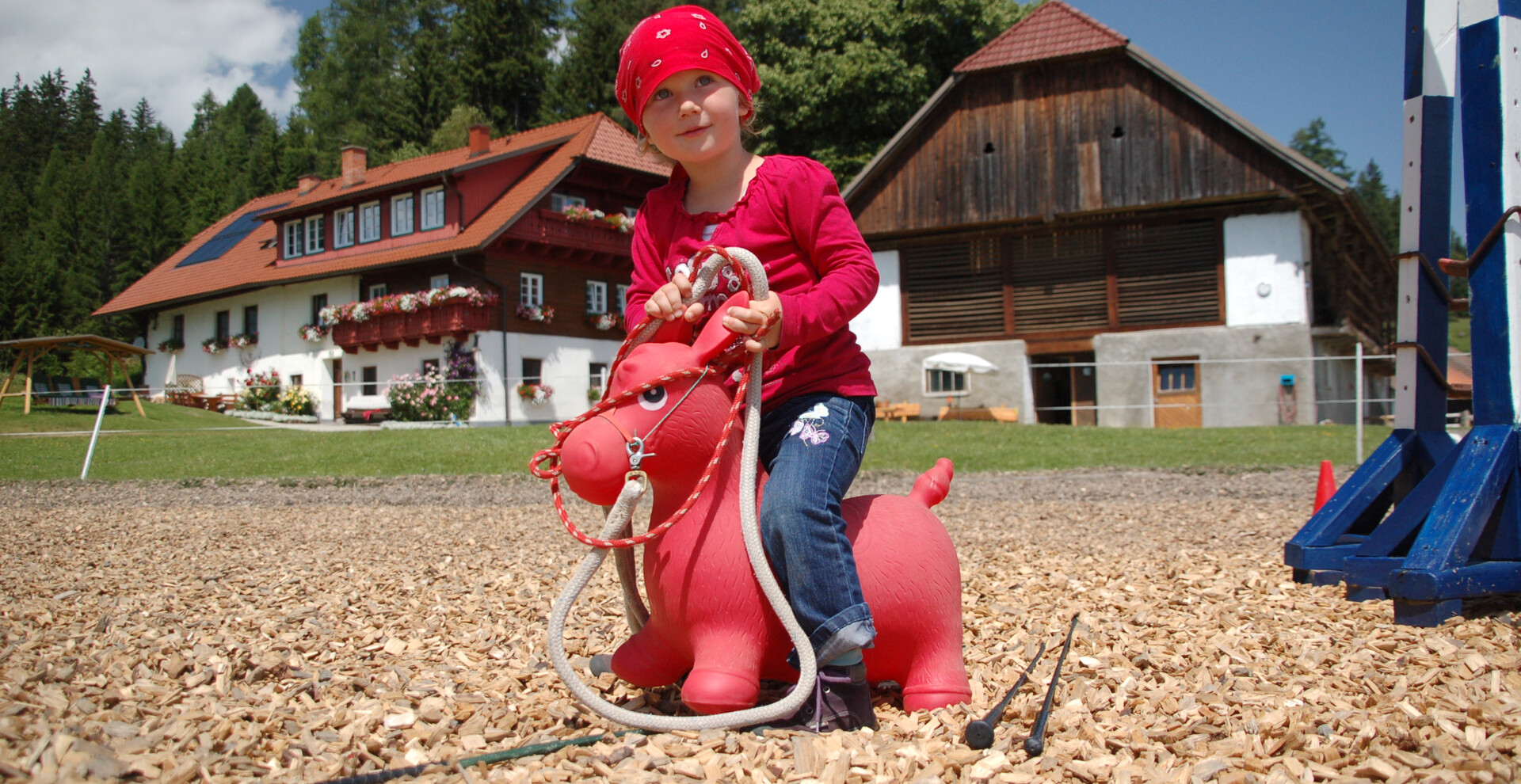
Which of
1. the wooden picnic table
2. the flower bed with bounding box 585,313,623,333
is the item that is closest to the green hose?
the wooden picnic table

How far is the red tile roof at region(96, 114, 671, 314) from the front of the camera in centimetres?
2347

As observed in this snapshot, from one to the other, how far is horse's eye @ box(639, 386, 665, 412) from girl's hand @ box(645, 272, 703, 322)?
18 cm

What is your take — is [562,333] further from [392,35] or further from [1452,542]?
[392,35]

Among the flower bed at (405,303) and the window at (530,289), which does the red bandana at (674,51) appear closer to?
the flower bed at (405,303)

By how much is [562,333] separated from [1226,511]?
66.3 ft

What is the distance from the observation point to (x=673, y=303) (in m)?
2.06

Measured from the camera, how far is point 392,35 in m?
47.2

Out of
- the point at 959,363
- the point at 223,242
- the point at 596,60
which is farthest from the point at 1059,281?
the point at 223,242

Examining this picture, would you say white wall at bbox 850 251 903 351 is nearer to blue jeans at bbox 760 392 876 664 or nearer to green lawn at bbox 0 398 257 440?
green lawn at bbox 0 398 257 440

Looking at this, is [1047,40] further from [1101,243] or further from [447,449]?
[447,449]

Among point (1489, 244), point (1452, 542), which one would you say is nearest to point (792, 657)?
point (1452, 542)

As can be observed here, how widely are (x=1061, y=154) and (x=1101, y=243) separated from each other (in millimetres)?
2165

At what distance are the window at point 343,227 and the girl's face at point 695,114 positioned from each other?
88.6 feet

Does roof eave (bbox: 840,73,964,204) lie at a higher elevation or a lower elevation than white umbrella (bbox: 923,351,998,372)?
higher
